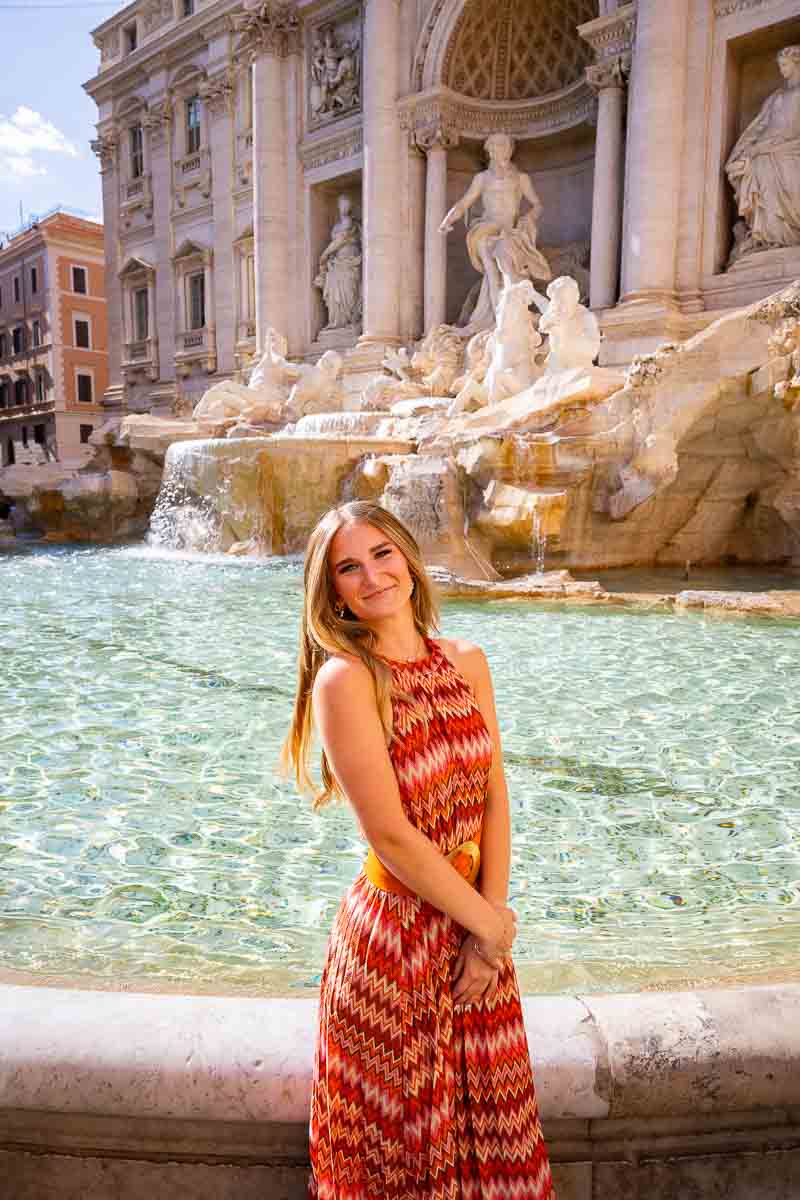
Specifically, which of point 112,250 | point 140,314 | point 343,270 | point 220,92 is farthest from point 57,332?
point 343,270

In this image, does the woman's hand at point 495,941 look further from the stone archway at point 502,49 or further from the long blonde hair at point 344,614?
the stone archway at point 502,49

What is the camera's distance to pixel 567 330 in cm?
986

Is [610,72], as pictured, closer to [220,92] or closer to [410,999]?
[220,92]

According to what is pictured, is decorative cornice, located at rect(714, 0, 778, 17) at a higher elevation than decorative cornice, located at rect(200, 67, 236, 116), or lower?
lower

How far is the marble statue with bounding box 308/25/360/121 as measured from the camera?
58.1 ft

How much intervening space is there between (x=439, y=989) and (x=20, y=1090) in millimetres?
654

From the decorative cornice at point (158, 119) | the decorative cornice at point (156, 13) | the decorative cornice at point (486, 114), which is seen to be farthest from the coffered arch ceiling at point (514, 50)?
the decorative cornice at point (156, 13)

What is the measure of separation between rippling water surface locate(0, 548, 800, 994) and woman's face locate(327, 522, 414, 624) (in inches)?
44.3

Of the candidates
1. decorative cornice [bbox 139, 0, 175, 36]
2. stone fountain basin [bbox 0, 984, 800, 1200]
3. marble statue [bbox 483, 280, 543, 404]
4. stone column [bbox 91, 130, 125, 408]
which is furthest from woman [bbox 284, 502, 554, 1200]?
decorative cornice [bbox 139, 0, 175, 36]

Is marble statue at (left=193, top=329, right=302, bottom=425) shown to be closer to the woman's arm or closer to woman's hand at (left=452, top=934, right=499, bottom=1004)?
the woman's arm

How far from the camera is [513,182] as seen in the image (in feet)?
49.2

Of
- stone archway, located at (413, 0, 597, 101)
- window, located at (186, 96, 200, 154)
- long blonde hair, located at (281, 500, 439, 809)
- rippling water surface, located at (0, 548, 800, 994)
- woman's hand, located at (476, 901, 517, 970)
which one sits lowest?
rippling water surface, located at (0, 548, 800, 994)

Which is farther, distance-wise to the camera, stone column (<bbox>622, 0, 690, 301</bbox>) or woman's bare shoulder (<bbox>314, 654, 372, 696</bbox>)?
stone column (<bbox>622, 0, 690, 301</bbox>)

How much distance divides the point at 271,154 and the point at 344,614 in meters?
19.9
